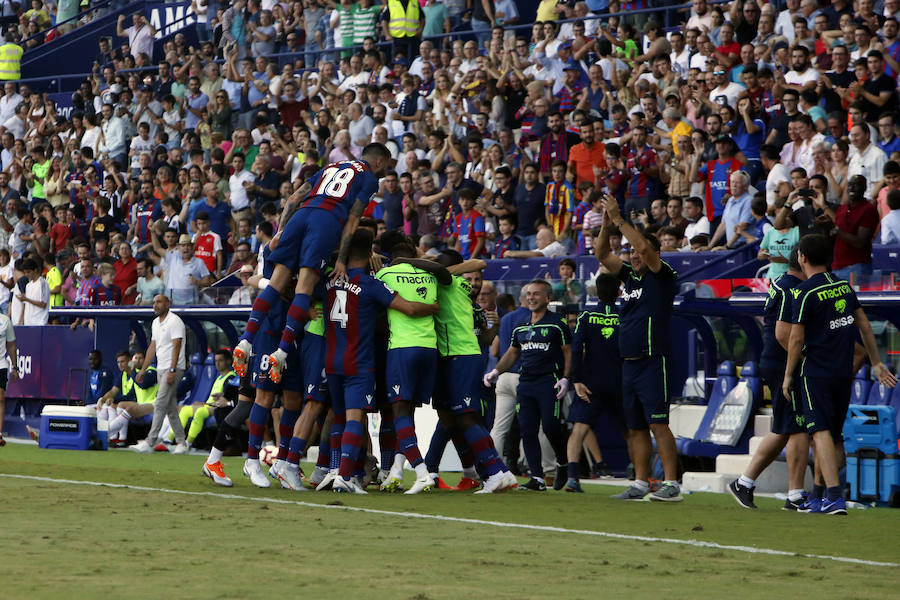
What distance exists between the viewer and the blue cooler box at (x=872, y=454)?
1069 centimetres

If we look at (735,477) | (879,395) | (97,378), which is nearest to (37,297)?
(97,378)

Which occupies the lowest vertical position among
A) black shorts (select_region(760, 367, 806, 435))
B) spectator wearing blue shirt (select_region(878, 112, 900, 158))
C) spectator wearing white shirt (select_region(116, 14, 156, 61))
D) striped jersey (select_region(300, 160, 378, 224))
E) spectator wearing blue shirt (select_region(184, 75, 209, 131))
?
black shorts (select_region(760, 367, 806, 435))

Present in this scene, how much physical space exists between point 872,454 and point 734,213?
5.47 metres

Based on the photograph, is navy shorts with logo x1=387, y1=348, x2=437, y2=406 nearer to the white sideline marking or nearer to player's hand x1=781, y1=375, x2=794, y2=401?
the white sideline marking

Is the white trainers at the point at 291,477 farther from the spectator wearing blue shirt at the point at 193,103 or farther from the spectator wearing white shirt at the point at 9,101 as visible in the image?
the spectator wearing white shirt at the point at 9,101

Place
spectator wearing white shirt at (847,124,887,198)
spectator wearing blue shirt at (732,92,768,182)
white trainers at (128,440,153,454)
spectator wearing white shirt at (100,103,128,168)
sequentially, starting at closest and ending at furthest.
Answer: spectator wearing white shirt at (847,124,887,198)
spectator wearing blue shirt at (732,92,768,182)
white trainers at (128,440,153,454)
spectator wearing white shirt at (100,103,128,168)

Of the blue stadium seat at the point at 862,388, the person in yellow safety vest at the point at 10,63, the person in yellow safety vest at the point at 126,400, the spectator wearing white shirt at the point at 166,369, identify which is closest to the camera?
the blue stadium seat at the point at 862,388

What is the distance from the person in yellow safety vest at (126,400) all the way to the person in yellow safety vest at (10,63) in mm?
16542

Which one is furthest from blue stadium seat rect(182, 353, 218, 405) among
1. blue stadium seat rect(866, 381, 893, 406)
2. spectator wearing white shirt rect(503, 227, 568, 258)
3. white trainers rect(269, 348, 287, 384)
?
blue stadium seat rect(866, 381, 893, 406)

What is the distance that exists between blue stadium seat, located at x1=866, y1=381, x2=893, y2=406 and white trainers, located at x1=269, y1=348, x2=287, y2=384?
17.9ft

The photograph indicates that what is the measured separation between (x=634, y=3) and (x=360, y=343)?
1299cm

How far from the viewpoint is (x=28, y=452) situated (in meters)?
17.0

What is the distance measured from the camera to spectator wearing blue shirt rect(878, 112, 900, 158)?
1549 cm

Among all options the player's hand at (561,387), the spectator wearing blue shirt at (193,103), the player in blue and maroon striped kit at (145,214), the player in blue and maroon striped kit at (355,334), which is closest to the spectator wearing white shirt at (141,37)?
the spectator wearing blue shirt at (193,103)
